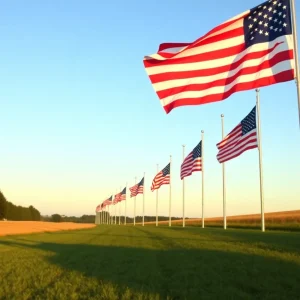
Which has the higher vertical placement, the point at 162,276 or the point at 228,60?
the point at 228,60

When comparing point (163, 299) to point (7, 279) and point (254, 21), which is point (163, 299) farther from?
point (254, 21)

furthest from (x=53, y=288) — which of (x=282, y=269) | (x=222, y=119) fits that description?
(x=222, y=119)

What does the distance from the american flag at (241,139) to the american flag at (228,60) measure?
53.5 ft

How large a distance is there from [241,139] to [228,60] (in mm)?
17397

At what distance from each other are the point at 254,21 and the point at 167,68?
2.54 metres

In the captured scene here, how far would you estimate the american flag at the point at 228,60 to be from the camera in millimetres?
11586

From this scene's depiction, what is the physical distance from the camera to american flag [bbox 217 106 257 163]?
2808 centimetres

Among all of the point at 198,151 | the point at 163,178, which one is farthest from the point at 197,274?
the point at 163,178

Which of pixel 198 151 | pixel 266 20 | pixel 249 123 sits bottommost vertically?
pixel 266 20

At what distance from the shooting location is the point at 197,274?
39.7 feet

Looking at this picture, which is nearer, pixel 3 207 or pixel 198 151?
pixel 198 151

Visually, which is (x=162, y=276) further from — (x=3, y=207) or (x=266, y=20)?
(x=3, y=207)

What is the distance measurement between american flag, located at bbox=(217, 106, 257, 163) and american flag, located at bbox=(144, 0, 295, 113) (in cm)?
1630

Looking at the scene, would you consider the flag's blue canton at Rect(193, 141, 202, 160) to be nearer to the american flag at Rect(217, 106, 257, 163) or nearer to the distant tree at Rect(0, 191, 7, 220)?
the american flag at Rect(217, 106, 257, 163)
